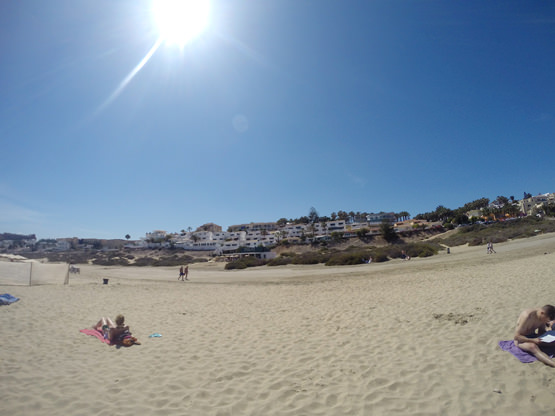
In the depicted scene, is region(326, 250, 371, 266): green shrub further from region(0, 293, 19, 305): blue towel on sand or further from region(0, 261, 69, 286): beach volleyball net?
region(0, 293, 19, 305): blue towel on sand

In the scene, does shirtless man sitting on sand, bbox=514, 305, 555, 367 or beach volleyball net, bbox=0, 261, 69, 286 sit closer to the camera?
shirtless man sitting on sand, bbox=514, 305, 555, 367

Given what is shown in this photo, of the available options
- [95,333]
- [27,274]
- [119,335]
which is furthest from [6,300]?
[27,274]

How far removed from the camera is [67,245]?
106438mm

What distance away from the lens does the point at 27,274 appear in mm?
14734

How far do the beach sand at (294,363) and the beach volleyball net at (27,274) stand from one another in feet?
25.4

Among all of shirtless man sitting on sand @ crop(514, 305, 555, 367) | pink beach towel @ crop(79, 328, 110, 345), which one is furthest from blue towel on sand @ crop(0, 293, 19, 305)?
shirtless man sitting on sand @ crop(514, 305, 555, 367)

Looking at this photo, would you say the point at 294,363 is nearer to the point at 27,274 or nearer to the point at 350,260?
the point at 27,274

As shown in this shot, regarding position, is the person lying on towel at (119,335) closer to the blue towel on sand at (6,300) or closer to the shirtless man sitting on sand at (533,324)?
the blue towel on sand at (6,300)

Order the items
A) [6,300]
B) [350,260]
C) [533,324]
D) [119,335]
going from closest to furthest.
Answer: [533,324] < [119,335] < [6,300] < [350,260]

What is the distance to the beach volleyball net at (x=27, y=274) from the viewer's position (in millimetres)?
14273

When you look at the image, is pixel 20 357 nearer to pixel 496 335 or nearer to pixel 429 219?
pixel 496 335

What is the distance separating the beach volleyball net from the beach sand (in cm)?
773

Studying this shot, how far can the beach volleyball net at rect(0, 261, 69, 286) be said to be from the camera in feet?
46.8

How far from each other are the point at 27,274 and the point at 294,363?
17307mm
